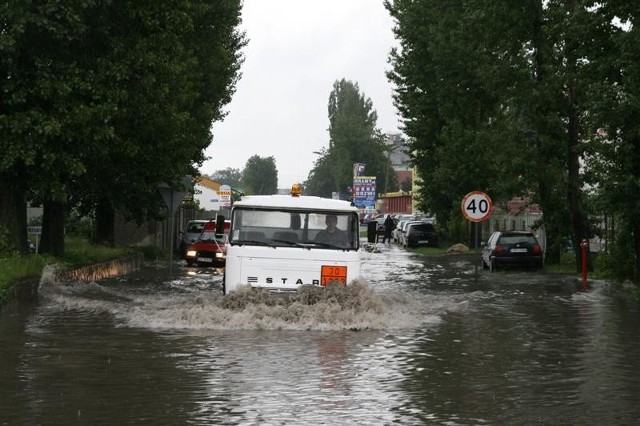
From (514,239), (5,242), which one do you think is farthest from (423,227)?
(5,242)

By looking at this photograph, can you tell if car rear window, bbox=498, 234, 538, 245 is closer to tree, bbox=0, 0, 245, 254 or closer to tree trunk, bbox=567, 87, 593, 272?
tree trunk, bbox=567, 87, 593, 272

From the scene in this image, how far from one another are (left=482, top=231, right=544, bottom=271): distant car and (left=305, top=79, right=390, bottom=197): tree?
129 metres

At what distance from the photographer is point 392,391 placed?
36.4 feet

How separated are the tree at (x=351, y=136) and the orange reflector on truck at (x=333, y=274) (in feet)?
492

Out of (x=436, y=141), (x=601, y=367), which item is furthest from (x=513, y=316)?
(x=436, y=141)

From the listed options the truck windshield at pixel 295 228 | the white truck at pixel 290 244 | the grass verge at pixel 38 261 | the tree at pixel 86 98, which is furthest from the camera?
the tree at pixel 86 98

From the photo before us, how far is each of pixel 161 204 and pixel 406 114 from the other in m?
24.8

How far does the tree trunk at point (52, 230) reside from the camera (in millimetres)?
32125

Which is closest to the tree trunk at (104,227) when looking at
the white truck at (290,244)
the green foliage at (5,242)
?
the green foliage at (5,242)

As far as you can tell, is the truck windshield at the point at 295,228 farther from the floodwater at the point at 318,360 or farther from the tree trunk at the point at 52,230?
the tree trunk at the point at 52,230

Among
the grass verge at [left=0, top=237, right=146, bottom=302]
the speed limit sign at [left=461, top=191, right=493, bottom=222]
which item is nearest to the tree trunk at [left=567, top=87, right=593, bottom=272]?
the speed limit sign at [left=461, top=191, right=493, bottom=222]

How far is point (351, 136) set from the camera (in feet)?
560

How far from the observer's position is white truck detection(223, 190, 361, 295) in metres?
18.4

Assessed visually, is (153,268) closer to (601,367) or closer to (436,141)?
(436,141)
